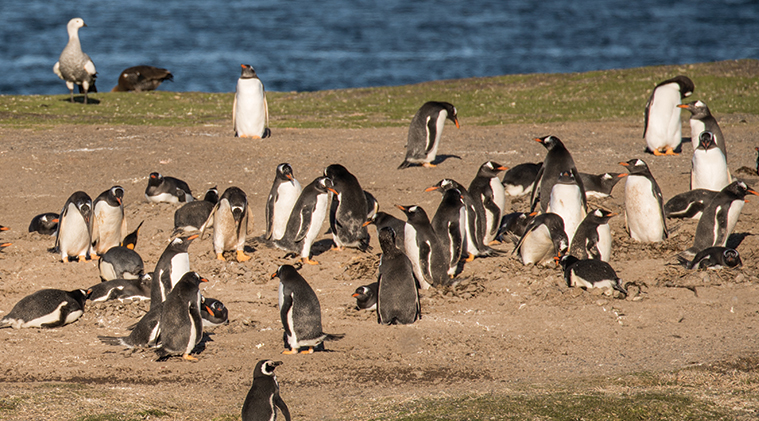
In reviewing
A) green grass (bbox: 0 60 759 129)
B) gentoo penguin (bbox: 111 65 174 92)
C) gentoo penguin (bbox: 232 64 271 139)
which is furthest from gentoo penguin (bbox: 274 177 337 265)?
gentoo penguin (bbox: 111 65 174 92)

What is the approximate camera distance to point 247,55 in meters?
51.9

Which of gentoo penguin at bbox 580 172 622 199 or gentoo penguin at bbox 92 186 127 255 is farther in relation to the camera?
gentoo penguin at bbox 580 172 622 199

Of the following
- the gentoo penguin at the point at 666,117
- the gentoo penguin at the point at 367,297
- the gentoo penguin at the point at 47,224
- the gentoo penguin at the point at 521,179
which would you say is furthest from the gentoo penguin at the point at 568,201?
the gentoo penguin at the point at 47,224

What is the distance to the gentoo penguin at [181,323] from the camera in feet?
22.7

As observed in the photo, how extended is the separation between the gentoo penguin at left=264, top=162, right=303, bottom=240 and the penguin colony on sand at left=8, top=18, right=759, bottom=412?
0.01 metres

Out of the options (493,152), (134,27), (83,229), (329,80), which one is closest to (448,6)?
(134,27)

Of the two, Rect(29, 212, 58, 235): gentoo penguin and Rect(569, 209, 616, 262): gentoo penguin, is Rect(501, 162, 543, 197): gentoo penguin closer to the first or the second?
Rect(569, 209, 616, 262): gentoo penguin

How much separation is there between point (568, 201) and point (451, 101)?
12157mm

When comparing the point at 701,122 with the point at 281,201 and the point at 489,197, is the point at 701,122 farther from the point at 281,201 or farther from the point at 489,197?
the point at 281,201

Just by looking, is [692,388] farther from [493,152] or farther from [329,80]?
[329,80]

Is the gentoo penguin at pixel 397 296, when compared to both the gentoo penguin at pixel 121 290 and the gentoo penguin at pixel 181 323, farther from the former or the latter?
the gentoo penguin at pixel 121 290

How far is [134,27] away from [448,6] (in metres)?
31.0

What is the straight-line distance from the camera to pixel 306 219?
9.84 m

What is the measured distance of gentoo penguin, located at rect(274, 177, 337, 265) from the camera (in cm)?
986
